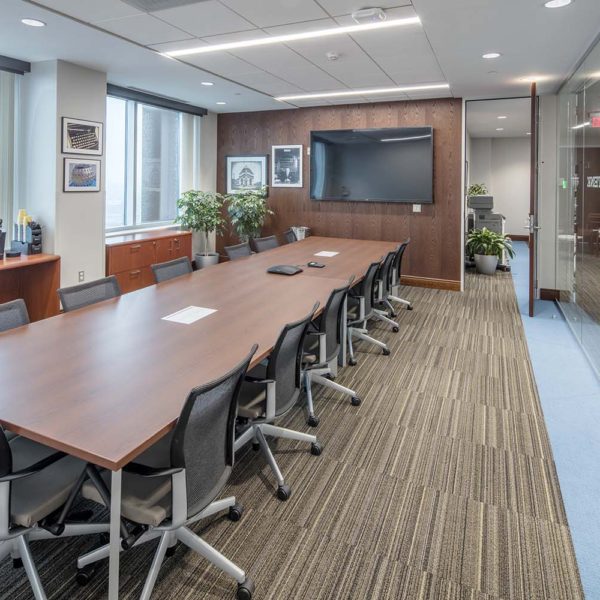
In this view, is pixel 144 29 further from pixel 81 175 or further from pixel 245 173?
pixel 245 173

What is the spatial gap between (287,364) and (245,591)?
96cm

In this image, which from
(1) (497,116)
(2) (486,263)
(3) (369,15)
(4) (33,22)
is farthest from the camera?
(1) (497,116)

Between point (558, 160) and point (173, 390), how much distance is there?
19.5 feet

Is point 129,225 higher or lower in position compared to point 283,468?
higher

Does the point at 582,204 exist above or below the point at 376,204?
Result: below

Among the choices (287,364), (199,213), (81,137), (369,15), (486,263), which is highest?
(369,15)

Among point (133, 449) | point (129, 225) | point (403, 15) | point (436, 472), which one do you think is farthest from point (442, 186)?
point (133, 449)

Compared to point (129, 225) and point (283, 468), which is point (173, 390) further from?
point (129, 225)

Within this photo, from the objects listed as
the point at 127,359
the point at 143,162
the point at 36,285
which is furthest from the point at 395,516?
the point at 143,162

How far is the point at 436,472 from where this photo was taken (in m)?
2.54

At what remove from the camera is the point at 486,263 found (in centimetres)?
820

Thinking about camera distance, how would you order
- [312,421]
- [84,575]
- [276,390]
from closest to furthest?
[84,575]
[276,390]
[312,421]

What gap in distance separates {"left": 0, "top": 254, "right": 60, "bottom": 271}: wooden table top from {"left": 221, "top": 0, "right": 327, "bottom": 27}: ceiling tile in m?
2.95

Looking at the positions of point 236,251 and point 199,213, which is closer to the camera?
point 236,251
